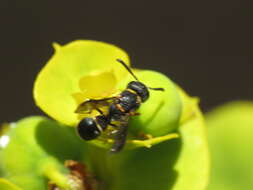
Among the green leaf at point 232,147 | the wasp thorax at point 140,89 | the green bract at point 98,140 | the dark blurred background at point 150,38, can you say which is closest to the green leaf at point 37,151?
the green bract at point 98,140

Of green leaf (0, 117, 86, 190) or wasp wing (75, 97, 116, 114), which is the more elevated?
wasp wing (75, 97, 116, 114)

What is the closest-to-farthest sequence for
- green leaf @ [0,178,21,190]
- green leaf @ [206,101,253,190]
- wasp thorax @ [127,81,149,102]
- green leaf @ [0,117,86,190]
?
green leaf @ [0,178,21,190]
wasp thorax @ [127,81,149,102]
green leaf @ [0,117,86,190]
green leaf @ [206,101,253,190]

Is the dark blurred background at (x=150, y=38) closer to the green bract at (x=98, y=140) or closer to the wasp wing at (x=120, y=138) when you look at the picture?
the green bract at (x=98, y=140)

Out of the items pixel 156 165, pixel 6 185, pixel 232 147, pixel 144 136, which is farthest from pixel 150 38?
pixel 6 185

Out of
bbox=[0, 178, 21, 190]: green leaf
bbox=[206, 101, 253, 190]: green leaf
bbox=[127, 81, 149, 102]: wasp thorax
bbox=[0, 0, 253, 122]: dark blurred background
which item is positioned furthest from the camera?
bbox=[0, 0, 253, 122]: dark blurred background

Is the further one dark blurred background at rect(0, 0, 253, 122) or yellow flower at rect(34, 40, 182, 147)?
dark blurred background at rect(0, 0, 253, 122)

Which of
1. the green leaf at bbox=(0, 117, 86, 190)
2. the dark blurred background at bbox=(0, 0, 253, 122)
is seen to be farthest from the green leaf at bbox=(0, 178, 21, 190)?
the dark blurred background at bbox=(0, 0, 253, 122)

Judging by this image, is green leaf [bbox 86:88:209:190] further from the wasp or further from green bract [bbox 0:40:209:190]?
the wasp
